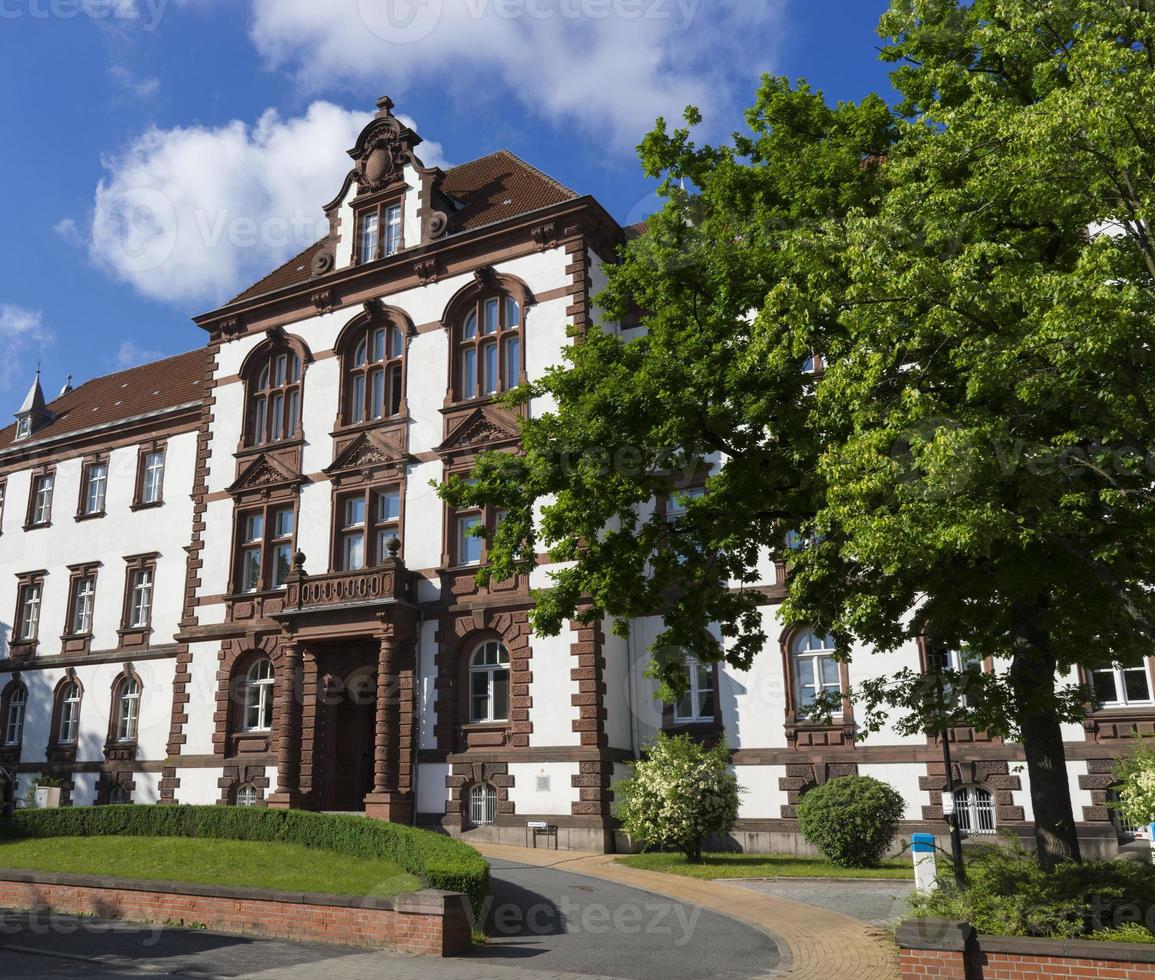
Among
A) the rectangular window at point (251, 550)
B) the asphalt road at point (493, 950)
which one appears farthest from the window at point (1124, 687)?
the rectangular window at point (251, 550)

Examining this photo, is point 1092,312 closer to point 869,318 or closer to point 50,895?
point 869,318

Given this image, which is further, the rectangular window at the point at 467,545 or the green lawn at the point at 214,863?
the rectangular window at the point at 467,545

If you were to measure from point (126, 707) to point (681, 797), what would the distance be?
68.7ft

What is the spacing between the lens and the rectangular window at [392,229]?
100ft

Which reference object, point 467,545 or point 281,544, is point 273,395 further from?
point 467,545

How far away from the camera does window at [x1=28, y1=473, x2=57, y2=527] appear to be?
126ft

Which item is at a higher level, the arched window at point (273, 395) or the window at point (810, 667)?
the arched window at point (273, 395)

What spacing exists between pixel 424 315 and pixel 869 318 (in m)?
20.1

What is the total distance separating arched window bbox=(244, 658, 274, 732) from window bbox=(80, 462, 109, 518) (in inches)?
446

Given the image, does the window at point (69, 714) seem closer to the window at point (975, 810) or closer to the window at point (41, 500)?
the window at point (41, 500)

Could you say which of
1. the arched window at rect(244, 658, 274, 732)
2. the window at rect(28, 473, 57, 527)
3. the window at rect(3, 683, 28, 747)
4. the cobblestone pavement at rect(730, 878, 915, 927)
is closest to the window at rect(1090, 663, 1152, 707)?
the cobblestone pavement at rect(730, 878, 915, 927)

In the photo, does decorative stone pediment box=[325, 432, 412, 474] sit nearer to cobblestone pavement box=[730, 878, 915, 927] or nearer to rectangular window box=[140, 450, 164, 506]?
rectangular window box=[140, 450, 164, 506]

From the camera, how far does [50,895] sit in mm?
15375

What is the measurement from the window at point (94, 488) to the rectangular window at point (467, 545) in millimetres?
16868
